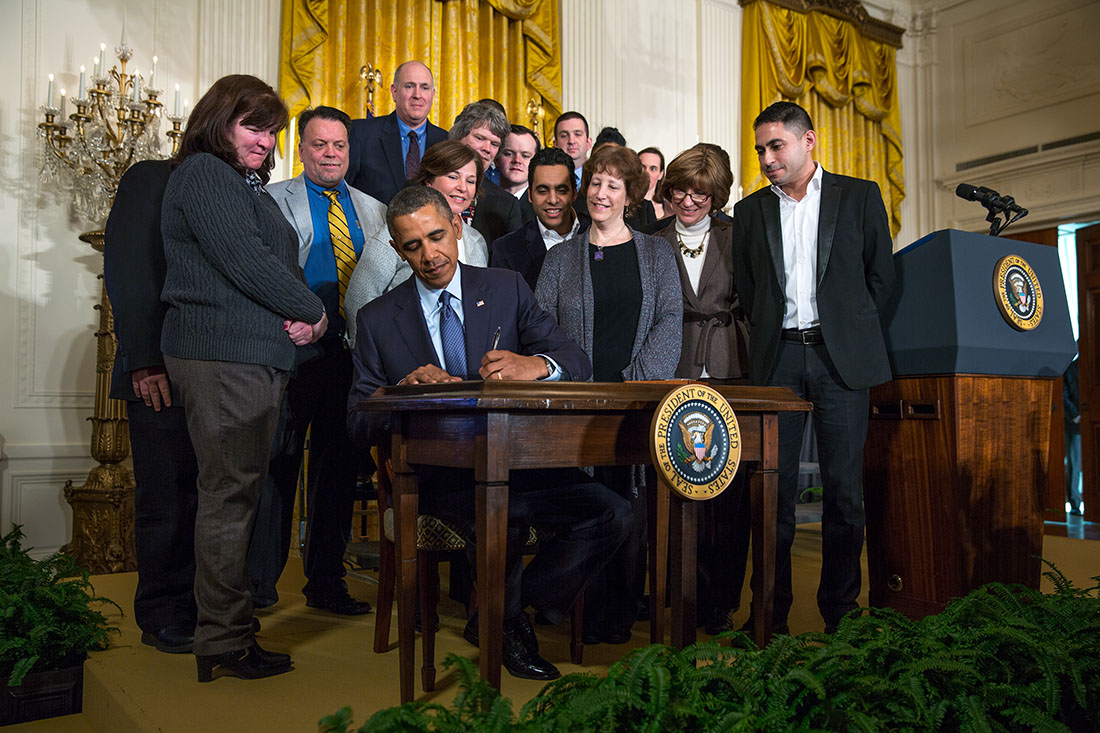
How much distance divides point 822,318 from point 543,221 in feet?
3.42

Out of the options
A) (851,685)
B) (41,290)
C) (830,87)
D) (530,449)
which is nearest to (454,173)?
(530,449)

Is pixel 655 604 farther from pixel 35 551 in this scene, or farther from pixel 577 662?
pixel 35 551

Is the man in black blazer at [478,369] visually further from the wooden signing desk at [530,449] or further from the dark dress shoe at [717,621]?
the dark dress shoe at [717,621]

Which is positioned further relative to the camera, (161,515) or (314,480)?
(314,480)

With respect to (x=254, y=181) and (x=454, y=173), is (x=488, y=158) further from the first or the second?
(x=254, y=181)

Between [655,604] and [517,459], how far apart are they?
640mm

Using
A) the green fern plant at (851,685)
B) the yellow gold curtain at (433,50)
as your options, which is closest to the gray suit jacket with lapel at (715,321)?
the green fern plant at (851,685)

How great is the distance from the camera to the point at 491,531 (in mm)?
1741

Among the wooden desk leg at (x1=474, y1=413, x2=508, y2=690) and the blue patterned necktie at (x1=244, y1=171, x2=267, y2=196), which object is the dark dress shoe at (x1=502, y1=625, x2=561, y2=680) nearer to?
the wooden desk leg at (x1=474, y1=413, x2=508, y2=690)

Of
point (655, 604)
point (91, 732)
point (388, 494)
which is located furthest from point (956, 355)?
point (91, 732)

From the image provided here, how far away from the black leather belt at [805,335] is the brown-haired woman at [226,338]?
1.44m

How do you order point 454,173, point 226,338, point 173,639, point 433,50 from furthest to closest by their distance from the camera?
point 433,50
point 454,173
point 173,639
point 226,338

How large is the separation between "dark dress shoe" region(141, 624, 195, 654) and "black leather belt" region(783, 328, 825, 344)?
1937mm

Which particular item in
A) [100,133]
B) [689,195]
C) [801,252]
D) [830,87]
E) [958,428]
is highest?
[830,87]
